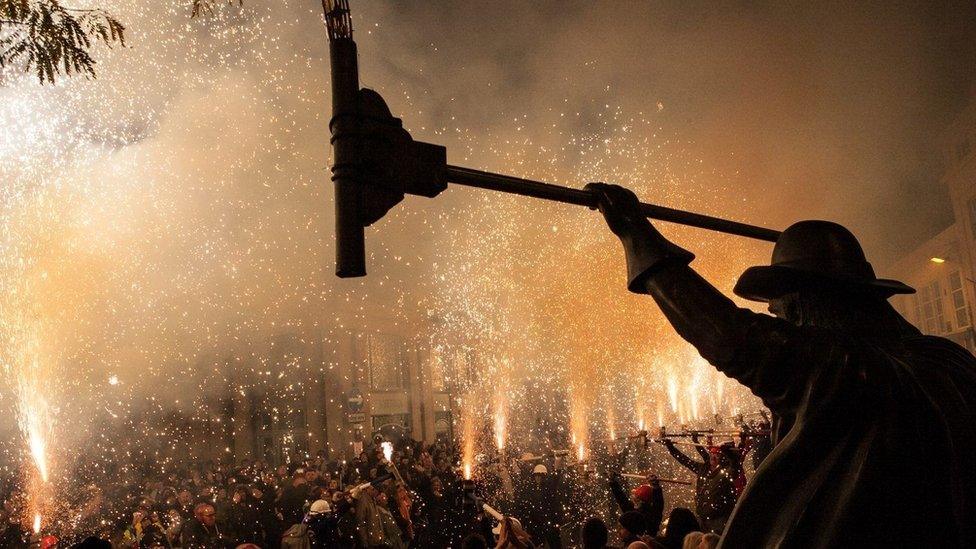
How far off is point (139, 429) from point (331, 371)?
9481 mm

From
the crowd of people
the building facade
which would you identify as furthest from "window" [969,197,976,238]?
the crowd of people

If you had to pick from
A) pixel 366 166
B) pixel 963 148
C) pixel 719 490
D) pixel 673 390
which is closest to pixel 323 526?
pixel 719 490

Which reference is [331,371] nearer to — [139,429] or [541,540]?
[139,429]

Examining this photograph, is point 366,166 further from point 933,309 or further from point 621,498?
point 933,309

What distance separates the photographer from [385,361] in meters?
40.1

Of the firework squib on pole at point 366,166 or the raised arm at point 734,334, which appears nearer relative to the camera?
the raised arm at point 734,334

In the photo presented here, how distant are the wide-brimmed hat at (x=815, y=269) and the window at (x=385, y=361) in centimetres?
3730

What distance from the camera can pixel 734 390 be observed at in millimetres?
58344

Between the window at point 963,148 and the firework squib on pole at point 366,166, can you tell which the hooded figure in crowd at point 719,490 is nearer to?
the firework squib on pole at point 366,166

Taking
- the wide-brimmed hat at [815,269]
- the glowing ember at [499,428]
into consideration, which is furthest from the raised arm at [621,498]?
the glowing ember at [499,428]

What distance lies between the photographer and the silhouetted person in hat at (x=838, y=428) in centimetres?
127

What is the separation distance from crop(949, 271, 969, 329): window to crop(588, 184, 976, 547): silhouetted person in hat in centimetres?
4108

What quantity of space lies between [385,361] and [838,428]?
3994 centimetres

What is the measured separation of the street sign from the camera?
33250mm
